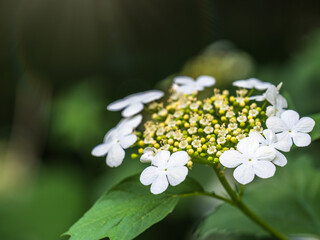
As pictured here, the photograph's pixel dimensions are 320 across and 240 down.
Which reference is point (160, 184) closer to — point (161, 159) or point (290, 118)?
point (161, 159)

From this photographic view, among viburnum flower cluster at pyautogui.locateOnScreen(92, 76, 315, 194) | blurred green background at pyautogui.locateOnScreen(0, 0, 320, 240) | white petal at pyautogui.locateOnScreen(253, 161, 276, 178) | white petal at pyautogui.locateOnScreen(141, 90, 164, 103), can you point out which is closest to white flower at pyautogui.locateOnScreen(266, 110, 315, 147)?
viburnum flower cluster at pyautogui.locateOnScreen(92, 76, 315, 194)

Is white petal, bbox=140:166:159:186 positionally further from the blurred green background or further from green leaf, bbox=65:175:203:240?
the blurred green background

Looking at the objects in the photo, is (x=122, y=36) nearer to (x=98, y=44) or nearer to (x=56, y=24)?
(x=98, y=44)

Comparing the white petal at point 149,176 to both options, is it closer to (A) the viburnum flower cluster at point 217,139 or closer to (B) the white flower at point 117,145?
(A) the viburnum flower cluster at point 217,139

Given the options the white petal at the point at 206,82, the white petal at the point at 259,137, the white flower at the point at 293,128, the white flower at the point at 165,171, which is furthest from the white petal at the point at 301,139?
the white petal at the point at 206,82

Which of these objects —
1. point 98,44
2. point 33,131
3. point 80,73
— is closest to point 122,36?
point 98,44

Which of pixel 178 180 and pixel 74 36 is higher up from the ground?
pixel 74 36

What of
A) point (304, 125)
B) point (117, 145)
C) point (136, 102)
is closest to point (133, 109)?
point (136, 102)
